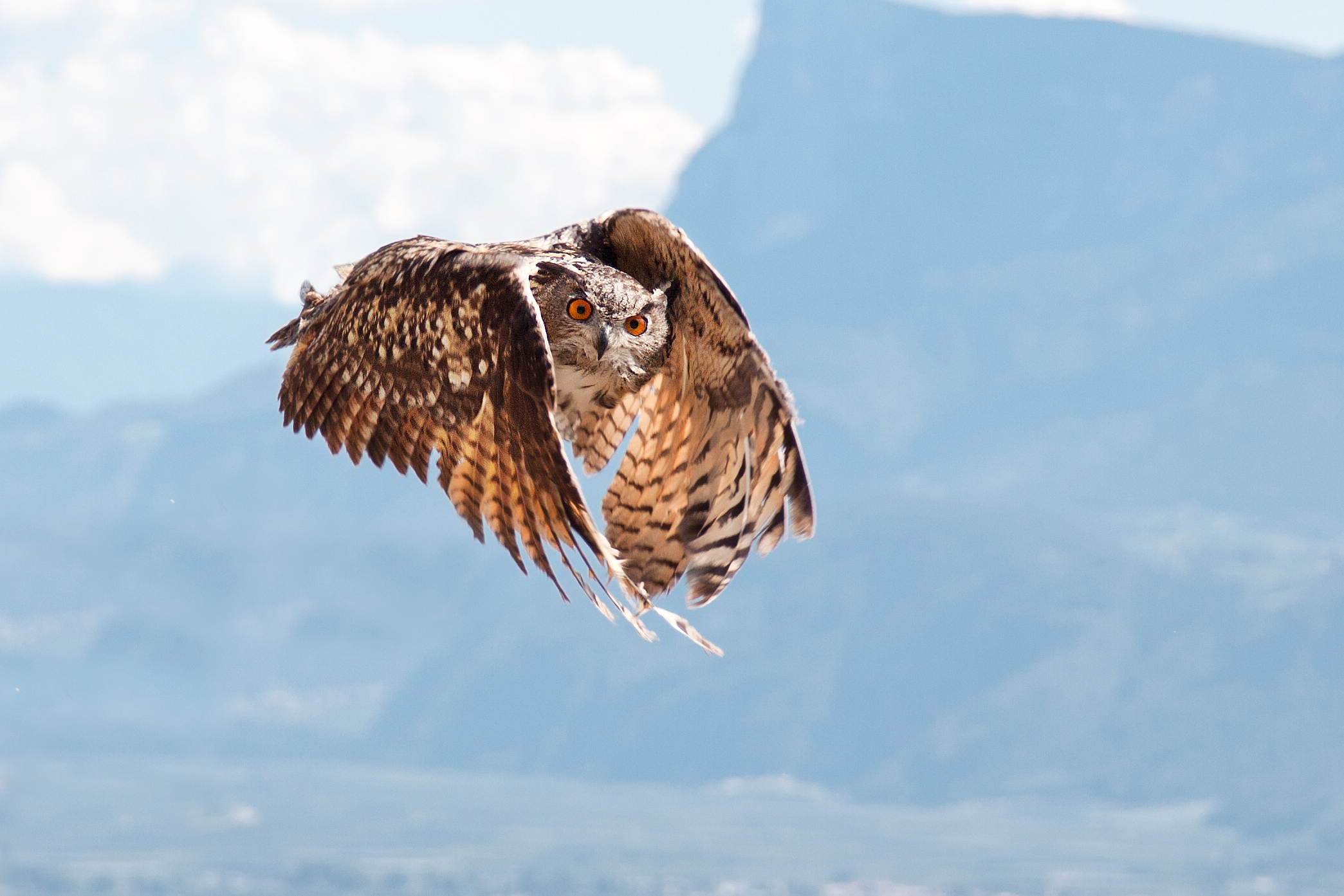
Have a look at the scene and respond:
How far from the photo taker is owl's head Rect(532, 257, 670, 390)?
9.36 ft

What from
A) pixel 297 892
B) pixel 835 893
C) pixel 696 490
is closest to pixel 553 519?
pixel 696 490

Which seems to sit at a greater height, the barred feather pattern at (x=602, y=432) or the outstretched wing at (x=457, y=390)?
the barred feather pattern at (x=602, y=432)

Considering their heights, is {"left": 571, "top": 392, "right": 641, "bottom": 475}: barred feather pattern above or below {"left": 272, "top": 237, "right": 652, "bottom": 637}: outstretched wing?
above

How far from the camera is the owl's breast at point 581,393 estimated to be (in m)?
2.96

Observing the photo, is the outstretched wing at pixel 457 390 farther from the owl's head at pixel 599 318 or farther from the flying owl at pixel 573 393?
the owl's head at pixel 599 318

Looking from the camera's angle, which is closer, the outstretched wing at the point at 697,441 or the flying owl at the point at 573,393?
the flying owl at the point at 573,393

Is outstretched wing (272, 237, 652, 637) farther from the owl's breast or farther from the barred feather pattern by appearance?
the barred feather pattern

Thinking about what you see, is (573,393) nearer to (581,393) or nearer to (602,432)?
(581,393)

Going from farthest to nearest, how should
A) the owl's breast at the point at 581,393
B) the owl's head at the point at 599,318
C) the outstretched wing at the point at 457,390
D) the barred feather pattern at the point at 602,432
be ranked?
the barred feather pattern at the point at 602,432 < the owl's breast at the point at 581,393 < the owl's head at the point at 599,318 < the outstretched wing at the point at 457,390

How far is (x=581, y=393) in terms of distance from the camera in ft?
10.2

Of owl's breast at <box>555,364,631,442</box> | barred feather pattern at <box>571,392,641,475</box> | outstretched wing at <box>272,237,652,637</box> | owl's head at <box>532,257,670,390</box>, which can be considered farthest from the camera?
barred feather pattern at <box>571,392,641,475</box>

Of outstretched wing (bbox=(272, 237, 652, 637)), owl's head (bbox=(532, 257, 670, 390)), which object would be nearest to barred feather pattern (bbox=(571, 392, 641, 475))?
owl's head (bbox=(532, 257, 670, 390))

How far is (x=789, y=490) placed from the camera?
288 centimetres

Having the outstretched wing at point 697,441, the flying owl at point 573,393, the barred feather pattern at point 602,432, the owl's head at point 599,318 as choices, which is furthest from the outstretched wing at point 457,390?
the barred feather pattern at point 602,432
